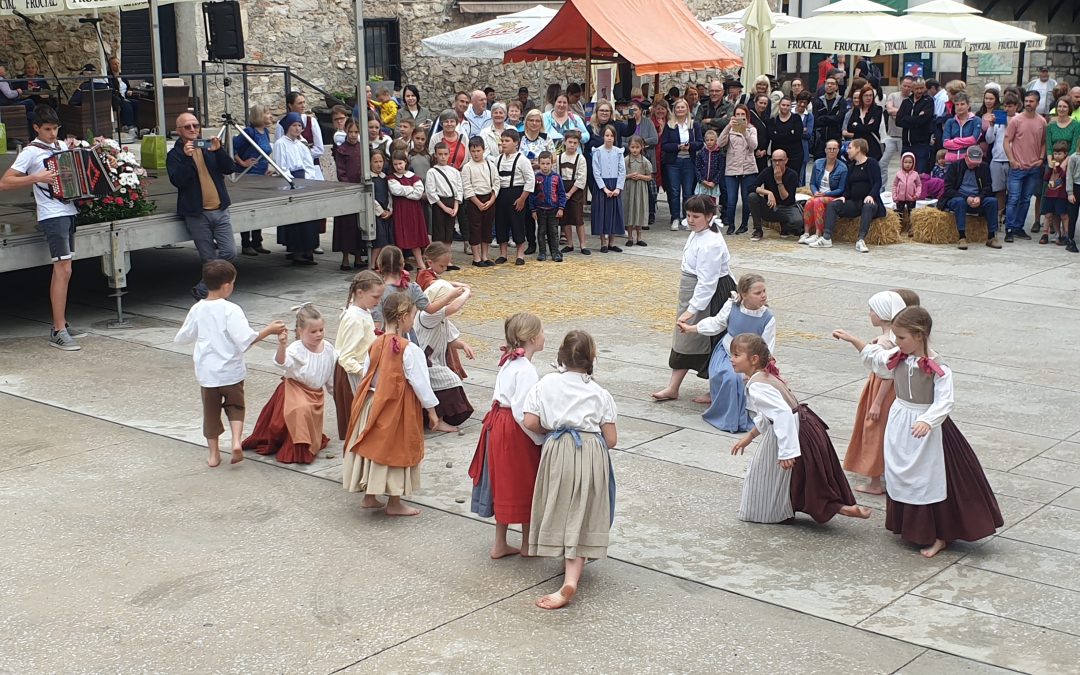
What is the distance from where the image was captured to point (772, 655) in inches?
215

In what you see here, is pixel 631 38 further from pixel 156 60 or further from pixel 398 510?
pixel 398 510

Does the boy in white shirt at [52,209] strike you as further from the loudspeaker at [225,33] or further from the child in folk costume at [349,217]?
the loudspeaker at [225,33]

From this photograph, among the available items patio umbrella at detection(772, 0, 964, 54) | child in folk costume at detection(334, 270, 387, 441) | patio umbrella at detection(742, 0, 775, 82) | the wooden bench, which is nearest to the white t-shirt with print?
child in folk costume at detection(334, 270, 387, 441)

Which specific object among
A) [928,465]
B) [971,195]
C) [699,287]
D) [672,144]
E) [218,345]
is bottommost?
[928,465]

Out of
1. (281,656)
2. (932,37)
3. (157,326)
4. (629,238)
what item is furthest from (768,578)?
(932,37)

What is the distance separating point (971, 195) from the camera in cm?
1617

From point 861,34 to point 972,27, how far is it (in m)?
2.60

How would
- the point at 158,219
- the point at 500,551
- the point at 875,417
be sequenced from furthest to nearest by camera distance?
the point at 158,219 → the point at 875,417 → the point at 500,551

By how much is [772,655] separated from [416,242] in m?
9.37

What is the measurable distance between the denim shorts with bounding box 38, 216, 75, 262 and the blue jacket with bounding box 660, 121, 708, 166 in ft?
28.0

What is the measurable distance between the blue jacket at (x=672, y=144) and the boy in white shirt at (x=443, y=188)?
380cm

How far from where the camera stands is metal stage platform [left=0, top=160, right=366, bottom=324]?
36.6 ft

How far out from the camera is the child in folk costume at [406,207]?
14.0 metres

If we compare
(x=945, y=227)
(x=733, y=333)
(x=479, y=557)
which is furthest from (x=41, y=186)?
(x=945, y=227)
